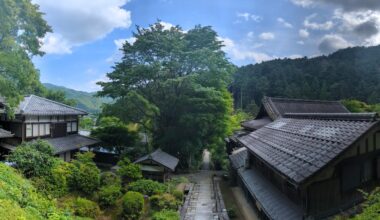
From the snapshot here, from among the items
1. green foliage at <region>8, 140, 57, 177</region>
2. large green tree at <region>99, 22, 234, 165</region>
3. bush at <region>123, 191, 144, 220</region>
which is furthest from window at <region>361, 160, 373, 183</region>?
large green tree at <region>99, 22, 234, 165</region>

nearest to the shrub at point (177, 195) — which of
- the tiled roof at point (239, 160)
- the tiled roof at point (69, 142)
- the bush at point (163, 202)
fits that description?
the bush at point (163, 202)

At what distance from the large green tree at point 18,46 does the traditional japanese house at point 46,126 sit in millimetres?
8041

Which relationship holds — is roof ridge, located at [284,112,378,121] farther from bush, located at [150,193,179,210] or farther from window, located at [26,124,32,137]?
window, located at [26,124,32,137]

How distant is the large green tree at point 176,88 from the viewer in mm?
35188

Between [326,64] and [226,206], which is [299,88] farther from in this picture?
[226,206]

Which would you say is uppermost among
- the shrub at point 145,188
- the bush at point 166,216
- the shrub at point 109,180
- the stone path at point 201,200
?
the shrub at point 109,180

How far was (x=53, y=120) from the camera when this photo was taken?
32.0m

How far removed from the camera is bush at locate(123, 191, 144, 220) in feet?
61.4

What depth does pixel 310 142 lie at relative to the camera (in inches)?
491

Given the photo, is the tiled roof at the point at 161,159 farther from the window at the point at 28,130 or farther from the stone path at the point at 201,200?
the window at the point at 28,130

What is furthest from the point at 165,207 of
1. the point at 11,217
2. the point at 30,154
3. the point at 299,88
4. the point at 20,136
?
the point at 299,88

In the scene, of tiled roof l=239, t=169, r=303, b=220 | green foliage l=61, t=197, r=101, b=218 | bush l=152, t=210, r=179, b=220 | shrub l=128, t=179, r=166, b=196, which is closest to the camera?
tiled roof l=239, t=169, r=303, b=220

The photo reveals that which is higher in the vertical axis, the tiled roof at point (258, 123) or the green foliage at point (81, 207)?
the tiled roof at point (258, 123)

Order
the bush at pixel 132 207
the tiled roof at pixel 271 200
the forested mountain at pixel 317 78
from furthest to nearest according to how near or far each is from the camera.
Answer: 1. the forested mountain at pixel 317 78
2. the bush at pixel 132 207
3. the tiled roof at pixel 271 200
